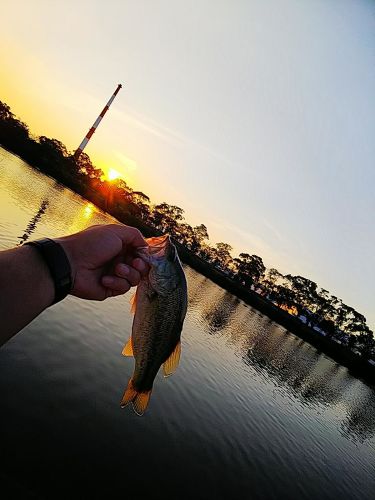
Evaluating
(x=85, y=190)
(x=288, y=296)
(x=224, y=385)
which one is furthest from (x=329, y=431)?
(x=288, y=296)

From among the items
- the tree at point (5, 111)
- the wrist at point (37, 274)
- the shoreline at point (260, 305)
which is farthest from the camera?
the tree at point (5, 111)

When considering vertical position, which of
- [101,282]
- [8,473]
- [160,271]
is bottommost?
[8,473]

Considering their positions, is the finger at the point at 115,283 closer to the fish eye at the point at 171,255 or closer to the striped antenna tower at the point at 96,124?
the fish eye at the point at 171,255

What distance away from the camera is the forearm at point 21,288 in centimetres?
246

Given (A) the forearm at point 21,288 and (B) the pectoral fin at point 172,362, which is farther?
(B) the pectoral fin at point 172,362

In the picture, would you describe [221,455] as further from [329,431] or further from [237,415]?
[329,431]

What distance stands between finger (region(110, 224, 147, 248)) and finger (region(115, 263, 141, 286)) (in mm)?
318

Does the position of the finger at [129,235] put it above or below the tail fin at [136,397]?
above

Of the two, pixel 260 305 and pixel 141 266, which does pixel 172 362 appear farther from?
pixel 260 305

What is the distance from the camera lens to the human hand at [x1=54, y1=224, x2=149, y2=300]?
3336 millimetres

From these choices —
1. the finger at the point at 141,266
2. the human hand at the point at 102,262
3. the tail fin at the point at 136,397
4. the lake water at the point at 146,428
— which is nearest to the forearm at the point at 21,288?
the human hand at the point at 102,262

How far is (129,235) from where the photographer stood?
3.66 m

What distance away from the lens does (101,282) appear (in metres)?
3.59

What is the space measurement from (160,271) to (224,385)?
58.4ft
